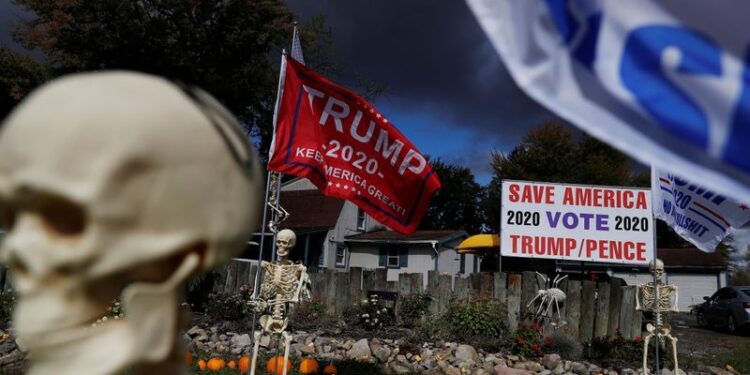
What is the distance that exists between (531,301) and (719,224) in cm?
489

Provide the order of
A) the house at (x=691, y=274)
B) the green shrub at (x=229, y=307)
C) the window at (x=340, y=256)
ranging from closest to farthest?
1. the green shrub at (x=229, y=307)
2. the window at (x=340, y=256)
3. the house at (x=691, y=274)

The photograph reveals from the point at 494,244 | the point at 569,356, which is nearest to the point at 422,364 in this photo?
the point at 569,356

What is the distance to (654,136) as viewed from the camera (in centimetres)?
177

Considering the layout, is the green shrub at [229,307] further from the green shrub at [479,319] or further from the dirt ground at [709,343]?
the dirt ground at [709,343]

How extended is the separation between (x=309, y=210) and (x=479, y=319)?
787 inches

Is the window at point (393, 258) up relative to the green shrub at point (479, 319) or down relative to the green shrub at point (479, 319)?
up

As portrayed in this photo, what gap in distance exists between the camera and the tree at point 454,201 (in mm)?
44219

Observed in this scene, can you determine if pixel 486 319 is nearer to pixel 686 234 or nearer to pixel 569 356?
pixel 569 356

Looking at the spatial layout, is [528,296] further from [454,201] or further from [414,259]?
[454,201]

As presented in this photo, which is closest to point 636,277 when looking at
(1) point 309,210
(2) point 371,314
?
(1) point 309,210

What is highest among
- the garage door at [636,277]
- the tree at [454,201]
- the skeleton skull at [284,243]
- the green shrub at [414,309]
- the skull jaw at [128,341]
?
the tree at [454,201]

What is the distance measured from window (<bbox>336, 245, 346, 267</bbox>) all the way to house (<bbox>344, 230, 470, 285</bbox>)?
213 millimetres

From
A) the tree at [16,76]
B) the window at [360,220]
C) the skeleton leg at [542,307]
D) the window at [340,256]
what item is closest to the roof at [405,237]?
the window at [340,256]

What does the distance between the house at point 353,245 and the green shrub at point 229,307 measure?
48.9 ft
